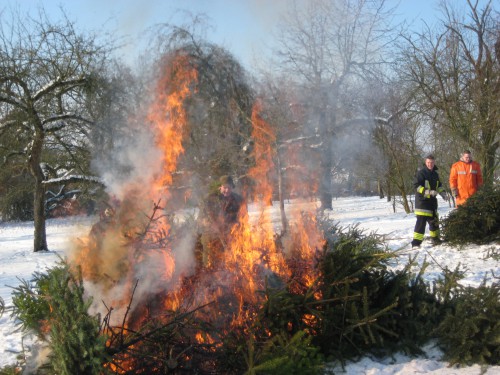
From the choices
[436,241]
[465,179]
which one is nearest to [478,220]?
[436,241]

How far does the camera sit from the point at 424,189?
8.52m

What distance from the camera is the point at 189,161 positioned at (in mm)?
6809

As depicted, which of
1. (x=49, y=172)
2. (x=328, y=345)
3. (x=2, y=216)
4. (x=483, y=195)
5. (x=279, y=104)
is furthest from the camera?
(x=2, y=216)

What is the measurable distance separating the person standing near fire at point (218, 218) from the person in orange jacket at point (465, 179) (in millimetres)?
5124

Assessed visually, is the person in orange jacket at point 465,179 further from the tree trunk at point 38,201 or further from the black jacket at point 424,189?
the tree trunk at point 38,201

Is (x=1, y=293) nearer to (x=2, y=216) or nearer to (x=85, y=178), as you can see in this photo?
(x=85, y=178)

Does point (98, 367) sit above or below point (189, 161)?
below

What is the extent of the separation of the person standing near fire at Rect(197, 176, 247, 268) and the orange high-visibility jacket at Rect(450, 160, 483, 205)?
16.9 ft

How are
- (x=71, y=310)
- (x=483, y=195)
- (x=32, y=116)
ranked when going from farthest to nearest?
(x=32, y=116), (x=483, y=195), (x=71, y=310)

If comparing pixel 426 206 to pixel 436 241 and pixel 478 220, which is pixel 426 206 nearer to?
pixel 436 241

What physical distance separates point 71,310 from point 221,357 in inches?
44.2

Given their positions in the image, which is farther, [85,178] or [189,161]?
[85,178]

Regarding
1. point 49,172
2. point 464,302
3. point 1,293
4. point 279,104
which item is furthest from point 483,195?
point 49,172

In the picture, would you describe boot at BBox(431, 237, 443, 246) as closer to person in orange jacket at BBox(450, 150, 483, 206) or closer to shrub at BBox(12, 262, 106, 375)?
person in orange jacket at BBox(450, 150, 483, 206)
